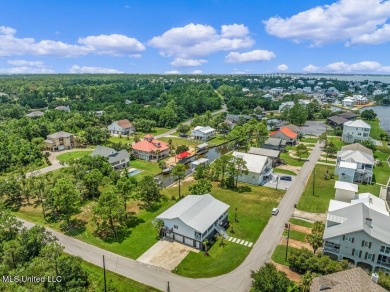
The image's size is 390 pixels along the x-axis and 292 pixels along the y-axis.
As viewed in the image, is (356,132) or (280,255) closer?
(280,255)

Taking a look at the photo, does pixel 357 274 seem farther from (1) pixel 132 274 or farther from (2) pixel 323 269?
(1) pixel 132 274

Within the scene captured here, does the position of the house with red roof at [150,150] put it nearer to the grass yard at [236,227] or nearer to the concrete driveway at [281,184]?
the grass yard at [236,227]

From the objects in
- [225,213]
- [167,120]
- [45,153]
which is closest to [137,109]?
[167,120]

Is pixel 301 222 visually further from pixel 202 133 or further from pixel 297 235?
pixel 202 133

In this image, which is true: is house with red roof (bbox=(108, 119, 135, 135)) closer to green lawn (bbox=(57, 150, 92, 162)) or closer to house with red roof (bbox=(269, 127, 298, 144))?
green lawn (bbox=(57, 150, 92, 162))

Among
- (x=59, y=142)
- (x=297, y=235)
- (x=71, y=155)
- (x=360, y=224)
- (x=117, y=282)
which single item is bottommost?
(x=117, y=282)

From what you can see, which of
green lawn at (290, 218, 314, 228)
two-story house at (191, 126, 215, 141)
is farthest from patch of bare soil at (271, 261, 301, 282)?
two-story house at (191, 126, 215, 141)

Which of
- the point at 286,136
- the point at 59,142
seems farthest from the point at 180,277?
the point at 59,142
